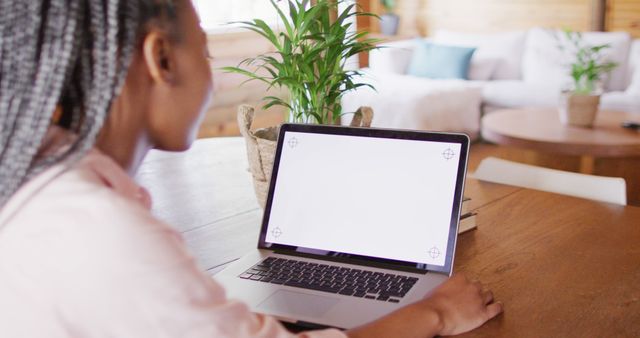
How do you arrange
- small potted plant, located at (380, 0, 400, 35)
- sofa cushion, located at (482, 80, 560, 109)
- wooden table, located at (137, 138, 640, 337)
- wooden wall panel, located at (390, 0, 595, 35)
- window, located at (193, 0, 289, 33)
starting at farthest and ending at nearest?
small potted plant, located at (380, 0, 400, 35), window, located at (193, 0, 289, 33), wooden wall panel, located at (390, 0, 595, 35), sofa cushion, located at (482, 80, 560, 109), wooden table, located at (137, 138, 640, 337)

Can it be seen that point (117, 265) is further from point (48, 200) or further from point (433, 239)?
point (433, 239)

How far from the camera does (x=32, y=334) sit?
67 centimetres

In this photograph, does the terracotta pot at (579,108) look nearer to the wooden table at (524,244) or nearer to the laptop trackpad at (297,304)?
the wooden table at (524,244)

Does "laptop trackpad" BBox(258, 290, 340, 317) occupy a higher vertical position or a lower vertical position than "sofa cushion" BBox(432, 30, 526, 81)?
higher

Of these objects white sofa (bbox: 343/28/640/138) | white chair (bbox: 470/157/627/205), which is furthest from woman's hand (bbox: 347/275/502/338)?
white sofa (bbox: 343/28/640/138)

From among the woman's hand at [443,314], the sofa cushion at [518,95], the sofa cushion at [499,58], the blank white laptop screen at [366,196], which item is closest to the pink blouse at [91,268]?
the woman's hand at [443,314]

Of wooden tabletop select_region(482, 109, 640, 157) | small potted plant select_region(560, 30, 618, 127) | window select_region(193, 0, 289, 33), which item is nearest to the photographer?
wooden tabletop select_region(482, 109, 640, 157)

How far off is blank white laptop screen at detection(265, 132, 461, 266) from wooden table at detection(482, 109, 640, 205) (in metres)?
2.15

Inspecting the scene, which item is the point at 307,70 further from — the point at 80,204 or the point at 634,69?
the point at 634,69

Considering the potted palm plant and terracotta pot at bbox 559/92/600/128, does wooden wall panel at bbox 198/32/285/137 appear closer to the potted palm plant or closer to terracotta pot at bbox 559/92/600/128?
terracotta pot at bbox 559/92/600/128

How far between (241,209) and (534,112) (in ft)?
8.99

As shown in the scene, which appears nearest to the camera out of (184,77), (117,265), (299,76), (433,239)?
(117,265)

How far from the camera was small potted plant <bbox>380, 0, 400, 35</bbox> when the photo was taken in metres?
6.24

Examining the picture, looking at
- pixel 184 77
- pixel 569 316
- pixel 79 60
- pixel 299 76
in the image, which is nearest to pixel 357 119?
pixel 299 76
